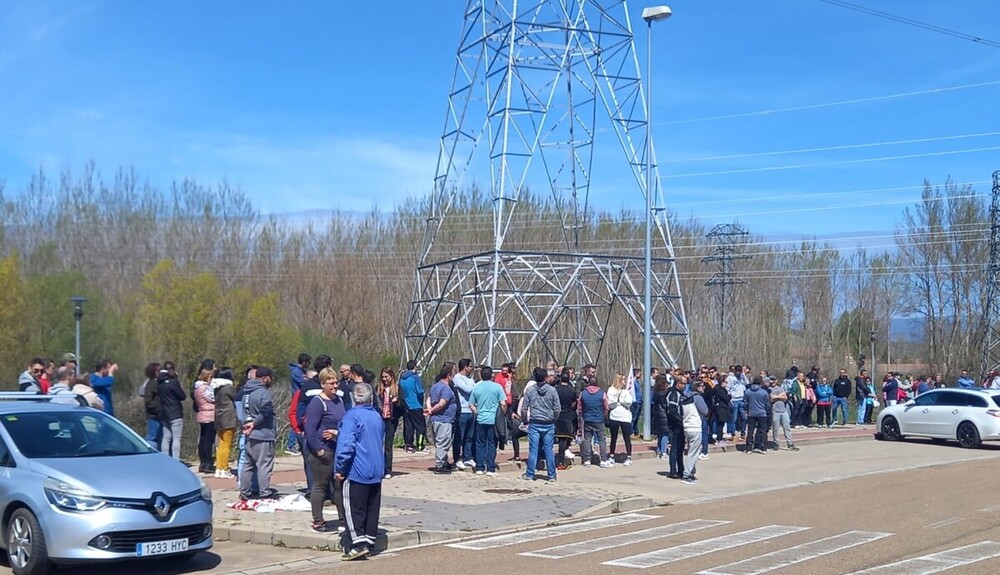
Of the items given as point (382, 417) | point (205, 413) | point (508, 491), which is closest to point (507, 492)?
point (508, 491)

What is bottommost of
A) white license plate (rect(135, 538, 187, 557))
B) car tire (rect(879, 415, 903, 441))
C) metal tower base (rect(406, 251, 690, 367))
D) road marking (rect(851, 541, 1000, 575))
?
car tire (rect(879, 415, 903, 441))

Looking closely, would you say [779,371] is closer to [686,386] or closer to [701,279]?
[701,279]

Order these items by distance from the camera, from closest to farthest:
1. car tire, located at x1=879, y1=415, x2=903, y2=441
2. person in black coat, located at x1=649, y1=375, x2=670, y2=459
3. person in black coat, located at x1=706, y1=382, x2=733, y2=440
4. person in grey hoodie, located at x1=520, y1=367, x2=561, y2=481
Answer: person in grey hoodie, located at x1=520, y1=367, x2=561, y2=481
person in black coat, located at x1=649, y1=375, x2=670, y2=459
person in black coat, located at x1=706, y1=382, x2=733, y2=440
car tire, located at x1=879, y1=415, x2=903, y2=441

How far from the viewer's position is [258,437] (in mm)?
13617

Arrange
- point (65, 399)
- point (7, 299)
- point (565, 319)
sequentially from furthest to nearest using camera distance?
1. point (565, 319)
2. point (7, 299)
3. point (65, 399)

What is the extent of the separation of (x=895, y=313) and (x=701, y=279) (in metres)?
16.0

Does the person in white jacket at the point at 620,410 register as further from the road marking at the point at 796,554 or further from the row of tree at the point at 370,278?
the row of tree at the point at 370,278

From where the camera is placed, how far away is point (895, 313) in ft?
236

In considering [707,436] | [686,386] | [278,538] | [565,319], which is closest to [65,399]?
[278,538]

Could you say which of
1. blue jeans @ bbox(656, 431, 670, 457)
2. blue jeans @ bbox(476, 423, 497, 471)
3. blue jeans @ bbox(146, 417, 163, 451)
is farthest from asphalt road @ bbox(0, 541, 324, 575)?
blue jeans @ bbox(656, 431, 670, 457)

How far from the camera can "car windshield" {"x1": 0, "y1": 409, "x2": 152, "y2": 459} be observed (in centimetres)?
1070

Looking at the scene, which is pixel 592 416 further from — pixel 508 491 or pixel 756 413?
pixel 756 413

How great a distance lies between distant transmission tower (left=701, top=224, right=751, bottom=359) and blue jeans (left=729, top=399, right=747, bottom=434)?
112ft

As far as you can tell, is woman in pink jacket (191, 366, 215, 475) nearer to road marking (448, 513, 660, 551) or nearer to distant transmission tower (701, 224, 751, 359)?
road marking (448, 513, 660, 551)
